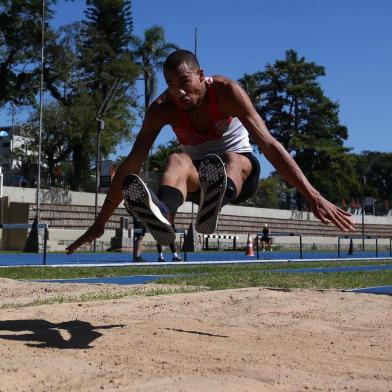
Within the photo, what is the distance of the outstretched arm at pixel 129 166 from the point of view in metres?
4.88

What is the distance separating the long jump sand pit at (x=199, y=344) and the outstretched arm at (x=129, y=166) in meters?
0.72

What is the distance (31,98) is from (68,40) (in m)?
3.72

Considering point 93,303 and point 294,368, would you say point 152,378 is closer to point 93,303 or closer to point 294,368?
point 294,368

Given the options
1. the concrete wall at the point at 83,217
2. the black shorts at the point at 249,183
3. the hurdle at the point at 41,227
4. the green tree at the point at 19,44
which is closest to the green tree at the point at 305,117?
the concrete wall at the point at 83,217

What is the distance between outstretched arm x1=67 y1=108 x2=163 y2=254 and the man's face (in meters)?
0.36

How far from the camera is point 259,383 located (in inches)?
135

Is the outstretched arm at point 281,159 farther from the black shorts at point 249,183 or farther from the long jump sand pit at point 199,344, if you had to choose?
the long jump sand pit at point 199,344

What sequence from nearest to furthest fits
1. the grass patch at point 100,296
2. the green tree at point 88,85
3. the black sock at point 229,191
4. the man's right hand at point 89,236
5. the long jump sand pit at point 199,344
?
the long jump sand pit at point 199,344
the black sock at point 229,191
the man's right hand at point 89,236
the grass patch at point 100,296
the green tree at point 88,85

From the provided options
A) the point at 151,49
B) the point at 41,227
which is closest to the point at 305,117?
the point at 151,49

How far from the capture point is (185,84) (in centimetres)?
451

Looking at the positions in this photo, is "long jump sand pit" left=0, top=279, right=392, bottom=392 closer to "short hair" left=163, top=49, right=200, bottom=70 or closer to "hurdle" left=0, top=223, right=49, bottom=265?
"short hair" left=163, top=49, right=200, bottom=70

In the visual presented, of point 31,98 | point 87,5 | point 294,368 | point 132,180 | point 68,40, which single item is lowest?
point 294,368

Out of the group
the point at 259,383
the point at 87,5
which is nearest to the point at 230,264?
the point at 259,383

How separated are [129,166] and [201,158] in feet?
1.80
